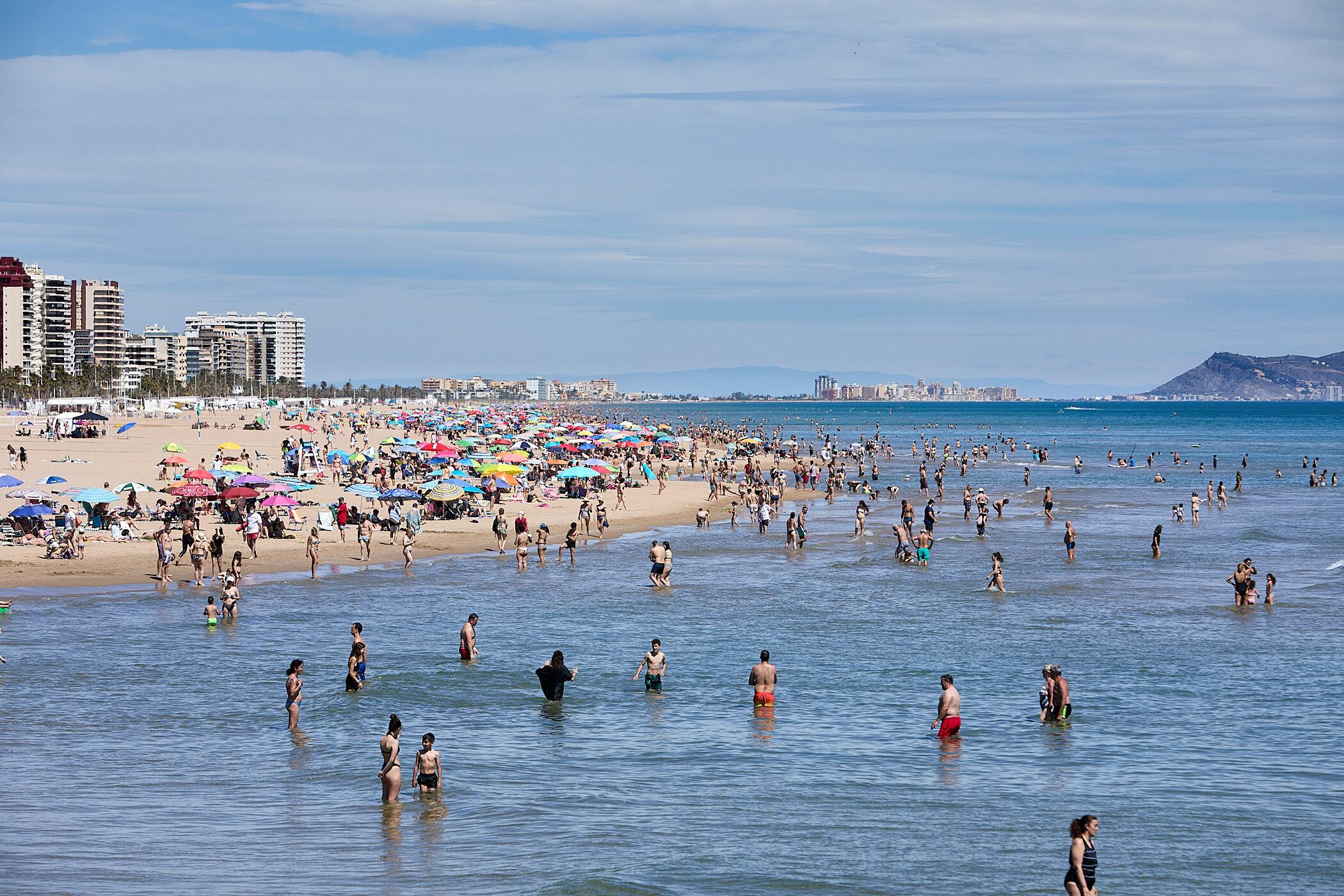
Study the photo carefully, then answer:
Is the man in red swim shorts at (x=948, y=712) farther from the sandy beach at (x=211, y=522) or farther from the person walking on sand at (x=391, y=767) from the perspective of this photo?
the sandy beach at (x=211, y=522)

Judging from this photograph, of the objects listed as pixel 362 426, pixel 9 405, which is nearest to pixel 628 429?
pixel 362 426

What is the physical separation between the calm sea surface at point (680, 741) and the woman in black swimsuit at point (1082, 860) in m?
1.38

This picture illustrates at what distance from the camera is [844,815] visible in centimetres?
1538

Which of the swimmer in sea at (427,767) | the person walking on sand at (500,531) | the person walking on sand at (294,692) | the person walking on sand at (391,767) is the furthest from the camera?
the person walking on sand at (500,531)

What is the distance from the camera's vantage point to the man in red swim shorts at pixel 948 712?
18.5 m

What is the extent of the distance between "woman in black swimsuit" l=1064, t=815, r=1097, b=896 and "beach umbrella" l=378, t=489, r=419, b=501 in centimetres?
3306

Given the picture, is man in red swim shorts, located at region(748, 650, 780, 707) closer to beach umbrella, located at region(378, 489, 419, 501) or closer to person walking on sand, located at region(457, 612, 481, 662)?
person walking on sand, located at region(457, 612, 481, 662)

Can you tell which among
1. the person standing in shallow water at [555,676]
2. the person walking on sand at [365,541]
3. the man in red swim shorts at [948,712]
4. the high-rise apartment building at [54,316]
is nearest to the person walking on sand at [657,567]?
the person walking on sand at [365,541]

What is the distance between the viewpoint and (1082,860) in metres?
11.8

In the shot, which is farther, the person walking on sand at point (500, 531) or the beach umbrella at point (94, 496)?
the person walking on sand at point (500, 531)

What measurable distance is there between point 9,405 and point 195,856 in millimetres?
156928

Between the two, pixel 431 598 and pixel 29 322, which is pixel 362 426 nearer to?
pixel 431 598

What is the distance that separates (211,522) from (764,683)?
995 inches

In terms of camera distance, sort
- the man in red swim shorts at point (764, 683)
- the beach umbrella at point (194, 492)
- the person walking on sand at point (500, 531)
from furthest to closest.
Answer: the person walking on sand at point (500, 531) → the beach umbrella at point (194, 492) → the man in red swim shorts at point (764, 683)
